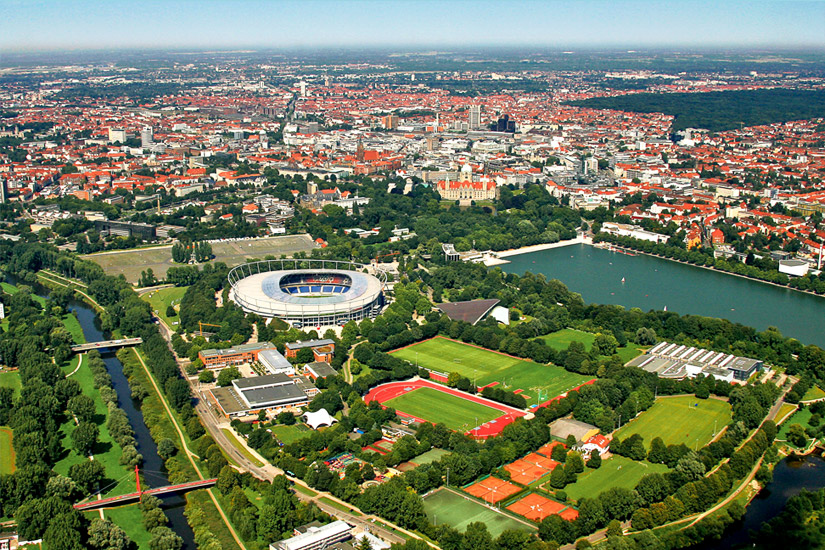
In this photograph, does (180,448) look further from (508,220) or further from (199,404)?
(508,220)

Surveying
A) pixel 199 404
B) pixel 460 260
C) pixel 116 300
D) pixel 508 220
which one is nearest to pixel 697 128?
pixel 508 220

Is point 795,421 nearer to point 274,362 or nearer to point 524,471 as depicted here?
point 524,471

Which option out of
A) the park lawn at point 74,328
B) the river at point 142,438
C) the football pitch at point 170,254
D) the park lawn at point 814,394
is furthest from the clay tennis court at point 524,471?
the football pitch at point 170,254

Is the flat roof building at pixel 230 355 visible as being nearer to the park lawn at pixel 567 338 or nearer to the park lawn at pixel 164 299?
the park lawn at pixel 164 299

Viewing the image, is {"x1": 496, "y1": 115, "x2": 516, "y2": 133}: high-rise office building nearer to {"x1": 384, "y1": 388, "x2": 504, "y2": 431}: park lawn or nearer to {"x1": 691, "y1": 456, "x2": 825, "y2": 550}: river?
{"x1": 384, "y1": 388, "x2": 504, "y2": 431}: park lawn

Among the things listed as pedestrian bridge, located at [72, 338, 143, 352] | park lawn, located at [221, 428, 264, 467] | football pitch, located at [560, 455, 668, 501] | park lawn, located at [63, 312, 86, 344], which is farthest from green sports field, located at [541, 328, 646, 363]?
park lawn, located at [63, 312, 86, 344]

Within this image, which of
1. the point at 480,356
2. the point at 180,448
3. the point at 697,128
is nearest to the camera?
the point at 180,448
